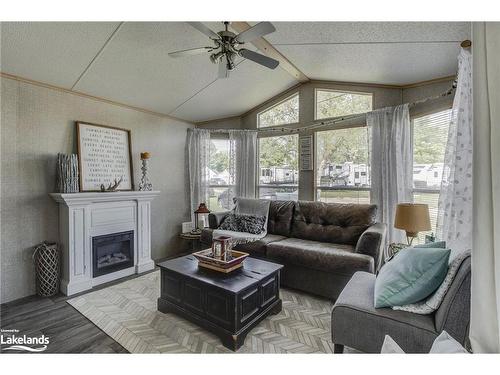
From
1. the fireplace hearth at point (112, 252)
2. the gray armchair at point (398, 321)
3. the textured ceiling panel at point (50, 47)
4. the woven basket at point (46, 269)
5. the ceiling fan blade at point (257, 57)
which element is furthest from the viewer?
the fireplace hearth at point (112, 252)

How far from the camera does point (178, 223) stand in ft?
14.4

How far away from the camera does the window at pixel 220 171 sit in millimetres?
4660

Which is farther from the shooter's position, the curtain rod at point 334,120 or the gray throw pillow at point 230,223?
the gray throw pillow at point 230,223

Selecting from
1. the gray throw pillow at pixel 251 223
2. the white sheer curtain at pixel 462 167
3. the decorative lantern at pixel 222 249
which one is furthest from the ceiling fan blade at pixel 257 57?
the gray throw pillow at pixel 251 223

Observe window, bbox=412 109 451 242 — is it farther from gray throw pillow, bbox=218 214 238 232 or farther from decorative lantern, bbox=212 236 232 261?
decorative lantern, bbox=212 236 232 261

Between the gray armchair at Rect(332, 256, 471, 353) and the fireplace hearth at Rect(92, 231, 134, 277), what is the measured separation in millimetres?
2790

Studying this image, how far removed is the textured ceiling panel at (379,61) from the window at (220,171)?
1.97 metres

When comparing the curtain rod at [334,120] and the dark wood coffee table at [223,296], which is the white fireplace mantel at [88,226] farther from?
the curtain rod at [334,120]

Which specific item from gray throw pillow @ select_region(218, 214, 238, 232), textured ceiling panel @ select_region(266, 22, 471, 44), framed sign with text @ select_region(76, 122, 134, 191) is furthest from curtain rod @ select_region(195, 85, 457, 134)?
gray throw pillow @ select_region(218, 214, 238, 232)

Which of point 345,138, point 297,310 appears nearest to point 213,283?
point 297,310

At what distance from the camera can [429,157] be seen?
306cm
